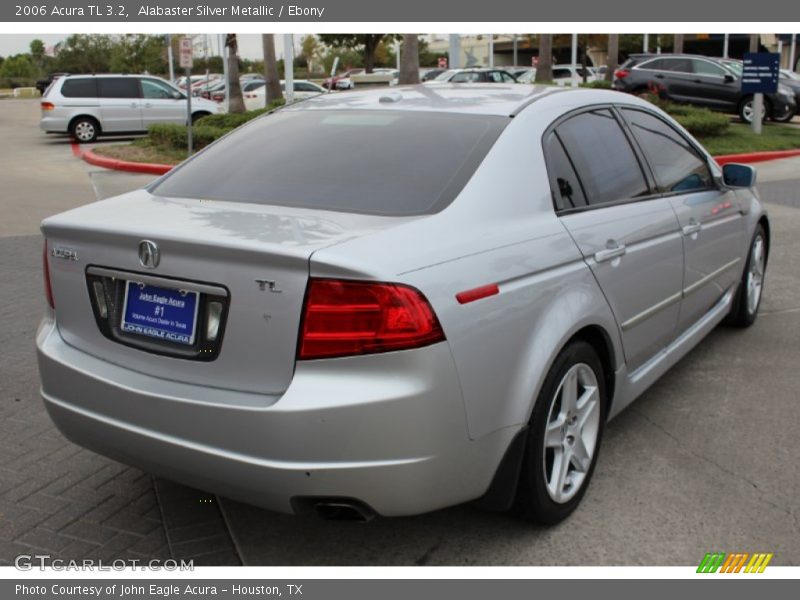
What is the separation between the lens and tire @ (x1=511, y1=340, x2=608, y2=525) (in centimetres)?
313

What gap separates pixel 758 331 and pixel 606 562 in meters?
3.32

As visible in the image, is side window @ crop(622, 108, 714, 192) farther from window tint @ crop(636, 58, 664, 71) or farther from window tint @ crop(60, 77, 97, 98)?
window tint @ crop(60, 77, 97, 98)

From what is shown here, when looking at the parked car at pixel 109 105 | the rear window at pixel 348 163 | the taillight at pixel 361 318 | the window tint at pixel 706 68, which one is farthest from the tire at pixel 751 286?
the parked car at pixel 109 105

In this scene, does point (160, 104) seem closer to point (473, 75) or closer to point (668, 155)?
point (473, 75)

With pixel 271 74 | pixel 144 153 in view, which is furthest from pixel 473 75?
pixel 144 153

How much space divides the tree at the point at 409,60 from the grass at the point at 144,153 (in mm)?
5249

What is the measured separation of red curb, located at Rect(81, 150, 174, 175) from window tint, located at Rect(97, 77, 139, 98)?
15.8 feet

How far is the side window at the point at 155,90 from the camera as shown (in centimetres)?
2205

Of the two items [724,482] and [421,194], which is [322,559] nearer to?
[421,194]

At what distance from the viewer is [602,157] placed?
3.93 meters

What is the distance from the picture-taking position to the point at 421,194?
318cm

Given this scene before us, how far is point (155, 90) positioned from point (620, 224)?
20365mm

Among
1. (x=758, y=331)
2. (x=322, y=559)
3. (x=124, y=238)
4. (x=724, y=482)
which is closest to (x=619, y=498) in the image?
(x=724, y=482)

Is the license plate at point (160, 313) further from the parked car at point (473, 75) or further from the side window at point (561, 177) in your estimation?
the parked car at point (473, 75)
